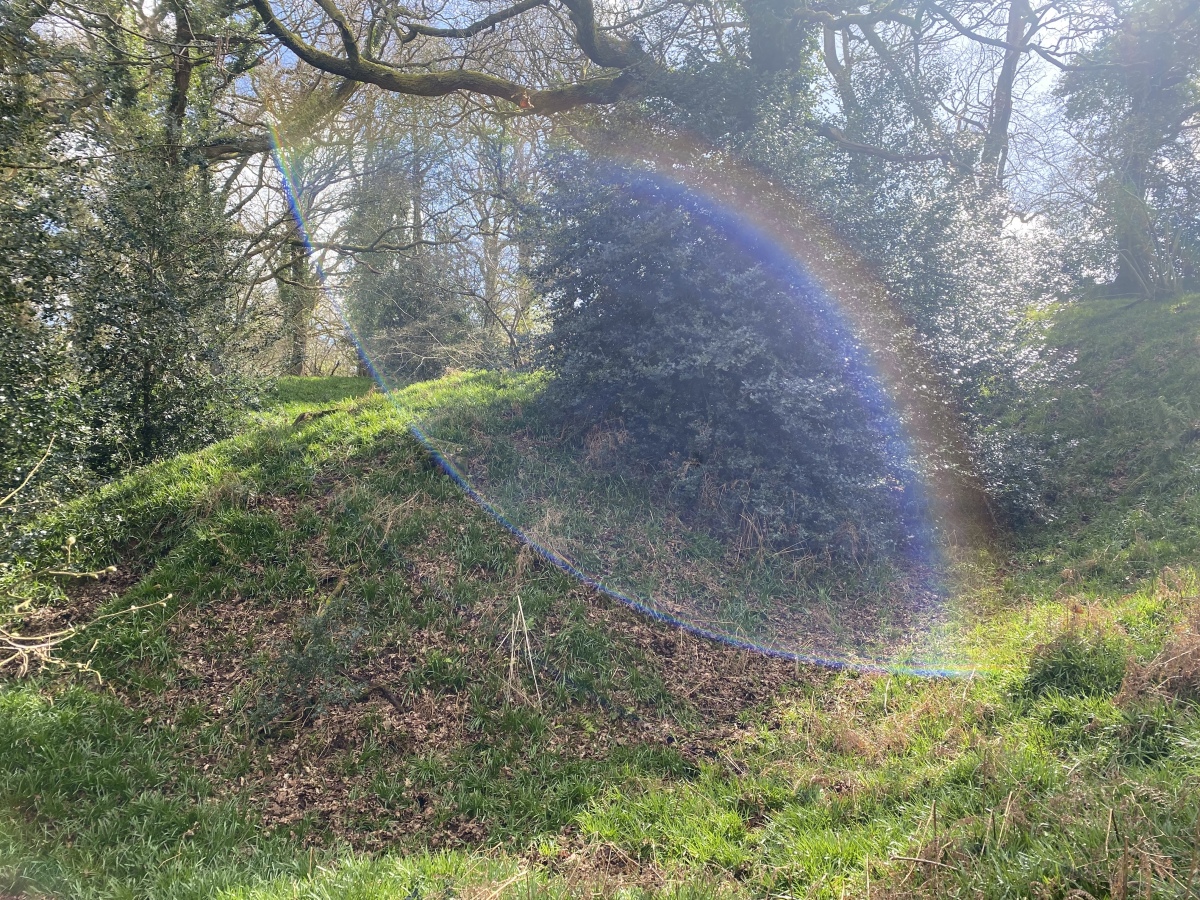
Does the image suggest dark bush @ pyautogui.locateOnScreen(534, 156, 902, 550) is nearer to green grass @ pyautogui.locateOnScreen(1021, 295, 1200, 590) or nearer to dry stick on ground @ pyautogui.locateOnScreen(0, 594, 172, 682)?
green grass @ pyautogui.locateOnScreen(1021, 295, 1200, 590)

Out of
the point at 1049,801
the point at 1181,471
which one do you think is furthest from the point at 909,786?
the point at 1181,471

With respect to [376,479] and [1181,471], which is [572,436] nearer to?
[376,479]

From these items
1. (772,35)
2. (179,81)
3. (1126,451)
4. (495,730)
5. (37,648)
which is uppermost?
(772,35)

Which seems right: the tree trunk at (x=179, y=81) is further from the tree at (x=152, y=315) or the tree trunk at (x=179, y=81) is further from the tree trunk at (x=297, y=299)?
the tree trunk at (x=297, y=299)

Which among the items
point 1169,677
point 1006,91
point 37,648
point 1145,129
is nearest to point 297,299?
point 37,648

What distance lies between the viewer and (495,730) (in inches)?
162

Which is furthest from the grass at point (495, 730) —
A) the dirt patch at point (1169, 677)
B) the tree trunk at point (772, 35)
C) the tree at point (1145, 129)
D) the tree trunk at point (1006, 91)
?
the tree trunk at point (1006, 91)

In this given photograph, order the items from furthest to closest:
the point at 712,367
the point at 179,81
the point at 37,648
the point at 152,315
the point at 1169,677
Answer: the point at 179,81 < the point at 712,367 < the point at 152,315 < the point at 37,648 < the point at 1169,677

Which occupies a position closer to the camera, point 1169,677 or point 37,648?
point 1169,677

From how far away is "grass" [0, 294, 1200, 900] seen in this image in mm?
2740

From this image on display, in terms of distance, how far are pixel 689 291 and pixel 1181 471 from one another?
6.62 metres

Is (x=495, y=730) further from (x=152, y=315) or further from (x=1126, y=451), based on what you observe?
(x=1126, y=451)

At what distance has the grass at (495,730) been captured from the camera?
8.99 ft

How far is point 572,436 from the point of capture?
768 cm
